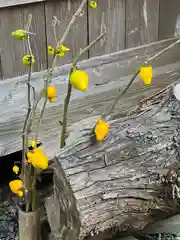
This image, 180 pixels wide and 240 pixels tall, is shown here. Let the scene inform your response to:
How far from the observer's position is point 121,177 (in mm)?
1317

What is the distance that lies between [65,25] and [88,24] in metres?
0.12

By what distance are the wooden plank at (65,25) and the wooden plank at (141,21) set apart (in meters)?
0.24

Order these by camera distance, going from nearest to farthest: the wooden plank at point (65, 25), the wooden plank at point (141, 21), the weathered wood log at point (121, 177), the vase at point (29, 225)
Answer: the weathered wood log at point (121, 177) → the vase at point (29, 225) → the wooden plank at point (65, 25) → the wooden plank at point (141, 21)

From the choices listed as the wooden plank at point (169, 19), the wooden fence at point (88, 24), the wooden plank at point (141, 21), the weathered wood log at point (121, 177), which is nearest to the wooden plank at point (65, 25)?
the wooden fence at point (88, 24)

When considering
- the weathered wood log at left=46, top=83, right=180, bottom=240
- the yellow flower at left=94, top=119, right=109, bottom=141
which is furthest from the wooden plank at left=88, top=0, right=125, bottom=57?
the yellow flower at left=94, top=119, right=109, bottom=141

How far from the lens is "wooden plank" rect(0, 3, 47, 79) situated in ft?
5.52

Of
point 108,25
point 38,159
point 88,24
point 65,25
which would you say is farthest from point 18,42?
point 38,159

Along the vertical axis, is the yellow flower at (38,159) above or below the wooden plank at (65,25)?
below

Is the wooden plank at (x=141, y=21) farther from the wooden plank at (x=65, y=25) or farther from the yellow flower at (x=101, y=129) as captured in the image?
the yellow flower at (x=101, y=129)

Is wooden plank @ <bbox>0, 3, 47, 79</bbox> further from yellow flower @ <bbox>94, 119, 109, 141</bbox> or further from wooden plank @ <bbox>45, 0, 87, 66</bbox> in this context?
yellow flower @ <bbox>94, 119, 109, 141</bbox>

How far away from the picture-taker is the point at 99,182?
129 cm

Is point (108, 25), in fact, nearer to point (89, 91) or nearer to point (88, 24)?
point (88, 24)

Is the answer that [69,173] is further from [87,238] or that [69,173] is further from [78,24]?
[78,24]

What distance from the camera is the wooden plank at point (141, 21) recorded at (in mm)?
2037
